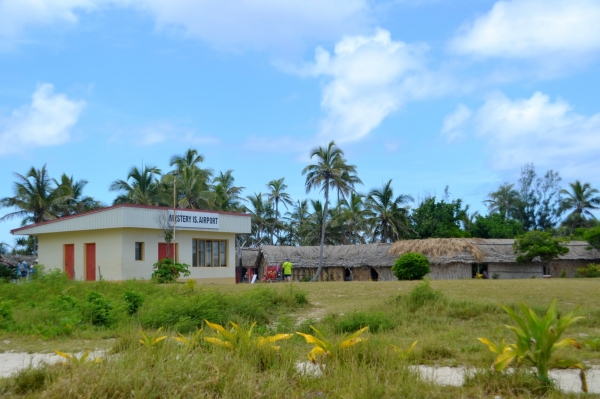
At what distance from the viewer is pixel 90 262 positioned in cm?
3000

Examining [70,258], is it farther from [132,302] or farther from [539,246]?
[539,246]

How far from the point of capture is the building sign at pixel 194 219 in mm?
30011

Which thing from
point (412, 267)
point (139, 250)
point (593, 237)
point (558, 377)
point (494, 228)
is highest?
point (494, 228)

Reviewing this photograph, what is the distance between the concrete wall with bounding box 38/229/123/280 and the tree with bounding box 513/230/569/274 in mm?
23814

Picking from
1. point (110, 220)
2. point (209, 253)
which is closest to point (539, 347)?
point (110, 220)

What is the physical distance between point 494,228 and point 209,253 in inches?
1070

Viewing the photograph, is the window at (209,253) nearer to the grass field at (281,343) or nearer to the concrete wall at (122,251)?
the concrete wall at (122,251)

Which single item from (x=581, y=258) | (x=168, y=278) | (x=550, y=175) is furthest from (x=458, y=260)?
(x=550, y=175)

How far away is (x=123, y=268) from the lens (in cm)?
2845

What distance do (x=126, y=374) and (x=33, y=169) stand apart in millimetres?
43926

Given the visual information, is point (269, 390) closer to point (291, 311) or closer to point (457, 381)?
point (457, 381)

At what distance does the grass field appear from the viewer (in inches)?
213

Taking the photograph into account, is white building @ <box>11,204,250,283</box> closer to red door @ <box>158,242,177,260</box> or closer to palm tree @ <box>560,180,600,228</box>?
red door @ <box>158,242,177,260</box>

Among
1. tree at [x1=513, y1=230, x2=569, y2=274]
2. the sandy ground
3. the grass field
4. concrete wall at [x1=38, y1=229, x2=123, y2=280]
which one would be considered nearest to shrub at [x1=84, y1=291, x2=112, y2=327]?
the grass field
